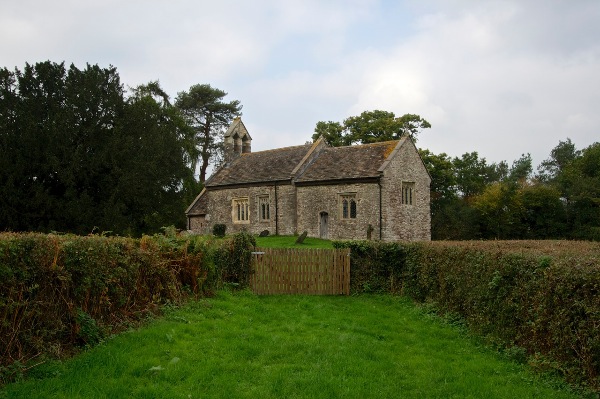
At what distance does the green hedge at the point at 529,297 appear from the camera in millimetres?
6695

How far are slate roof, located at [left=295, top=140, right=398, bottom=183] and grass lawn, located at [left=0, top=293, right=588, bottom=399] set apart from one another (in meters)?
22.0

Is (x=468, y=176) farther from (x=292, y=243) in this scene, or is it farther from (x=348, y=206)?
(x=292, y=243)

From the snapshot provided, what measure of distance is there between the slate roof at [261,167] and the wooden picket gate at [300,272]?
799 inches

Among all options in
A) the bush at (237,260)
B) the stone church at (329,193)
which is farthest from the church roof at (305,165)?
the bush at (237,260)

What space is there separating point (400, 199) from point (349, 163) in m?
4.38

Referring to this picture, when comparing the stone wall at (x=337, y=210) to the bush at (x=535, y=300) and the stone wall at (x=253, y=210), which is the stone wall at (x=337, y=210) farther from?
the bush at (x=535, y=300)

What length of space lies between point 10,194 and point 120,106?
9.47 m

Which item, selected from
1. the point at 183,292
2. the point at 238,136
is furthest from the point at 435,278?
the point at 238,136

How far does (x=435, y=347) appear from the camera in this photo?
368 inches

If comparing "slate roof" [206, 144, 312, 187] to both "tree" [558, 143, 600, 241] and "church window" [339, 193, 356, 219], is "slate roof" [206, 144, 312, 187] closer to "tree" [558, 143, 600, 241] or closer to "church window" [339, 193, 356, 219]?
"church window" [339, 193, 356, 219]

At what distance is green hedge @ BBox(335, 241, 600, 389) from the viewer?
6.70 m

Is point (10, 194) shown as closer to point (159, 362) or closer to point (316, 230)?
point (316, 230)

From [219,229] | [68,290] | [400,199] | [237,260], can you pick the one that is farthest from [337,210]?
[68,290]

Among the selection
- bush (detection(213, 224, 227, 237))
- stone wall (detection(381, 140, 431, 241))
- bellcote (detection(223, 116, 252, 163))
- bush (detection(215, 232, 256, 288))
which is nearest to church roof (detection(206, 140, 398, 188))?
stone wall (detection(381, 140, 431, 241))
